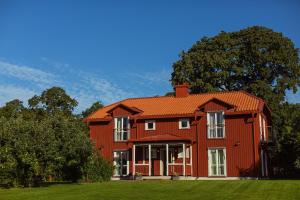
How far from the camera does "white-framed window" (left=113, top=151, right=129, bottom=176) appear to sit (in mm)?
39875

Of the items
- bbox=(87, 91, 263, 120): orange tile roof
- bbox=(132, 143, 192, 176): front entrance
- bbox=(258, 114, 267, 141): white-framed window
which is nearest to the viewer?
bbox=(132, 143, 192, 176): front entrance

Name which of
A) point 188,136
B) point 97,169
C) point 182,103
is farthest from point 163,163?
point 97,169

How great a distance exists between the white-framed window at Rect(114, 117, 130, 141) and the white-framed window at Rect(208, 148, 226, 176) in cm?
722

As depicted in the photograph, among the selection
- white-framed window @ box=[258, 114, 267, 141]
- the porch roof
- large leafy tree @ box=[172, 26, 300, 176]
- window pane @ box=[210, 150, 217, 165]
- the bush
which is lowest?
the bush

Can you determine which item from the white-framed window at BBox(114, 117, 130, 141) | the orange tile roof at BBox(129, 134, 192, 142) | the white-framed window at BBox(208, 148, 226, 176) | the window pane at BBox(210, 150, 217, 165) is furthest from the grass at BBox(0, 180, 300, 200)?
the white-framed window at BBox(114, 117, 130, 141)

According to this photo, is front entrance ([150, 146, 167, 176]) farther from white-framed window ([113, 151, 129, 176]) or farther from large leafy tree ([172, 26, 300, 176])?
large leafy tree ([172, 26, 300, 176])

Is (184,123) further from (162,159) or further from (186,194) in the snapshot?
(186,194)

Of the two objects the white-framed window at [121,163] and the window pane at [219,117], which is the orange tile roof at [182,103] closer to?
the window pane at [219,117]

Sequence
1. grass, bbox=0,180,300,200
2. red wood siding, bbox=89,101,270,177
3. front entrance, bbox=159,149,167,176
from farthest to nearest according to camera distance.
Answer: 1. front entrance, bbox=159,149,167,176
2. red wood siding, bbox=89,101,270,177
3. grass, bbox=0,180,300,200

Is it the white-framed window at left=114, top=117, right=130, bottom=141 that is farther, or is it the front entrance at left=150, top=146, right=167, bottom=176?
the white-framed window at left=114, top=117, right=130, bottom=141

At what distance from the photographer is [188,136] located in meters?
38.5

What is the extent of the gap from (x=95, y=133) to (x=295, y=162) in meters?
16.3

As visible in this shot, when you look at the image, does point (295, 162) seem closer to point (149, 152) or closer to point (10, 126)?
point (149, 152)

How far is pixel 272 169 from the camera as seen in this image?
41.9 metres
